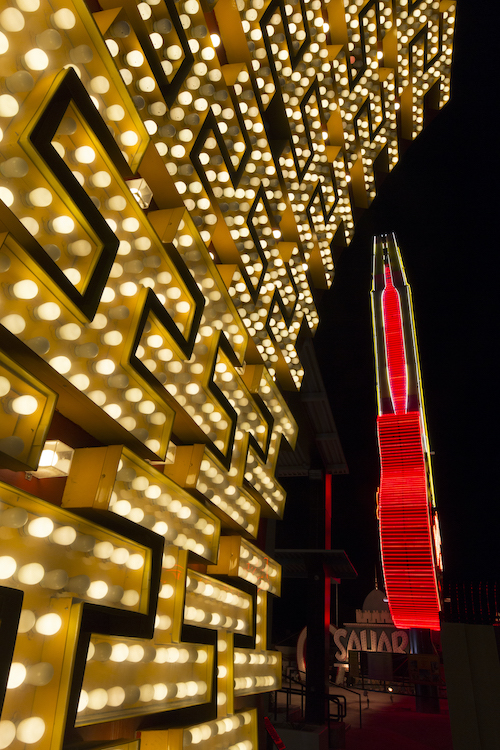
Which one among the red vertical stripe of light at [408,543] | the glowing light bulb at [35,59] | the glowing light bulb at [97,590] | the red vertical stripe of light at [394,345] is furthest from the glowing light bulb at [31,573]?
the red vertical stripe of light at [394,345]

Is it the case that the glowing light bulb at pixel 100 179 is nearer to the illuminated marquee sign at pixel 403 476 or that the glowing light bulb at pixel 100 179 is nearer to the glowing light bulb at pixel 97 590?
the glowing light bulb at pixel 97 590

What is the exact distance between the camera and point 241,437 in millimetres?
3654

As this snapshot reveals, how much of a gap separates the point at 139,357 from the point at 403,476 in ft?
29.3

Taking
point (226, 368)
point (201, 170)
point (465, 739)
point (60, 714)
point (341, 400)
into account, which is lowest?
point (465, 739)

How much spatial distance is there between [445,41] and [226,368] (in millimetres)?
9335

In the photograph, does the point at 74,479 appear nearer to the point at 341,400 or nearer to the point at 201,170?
the point at 201,170

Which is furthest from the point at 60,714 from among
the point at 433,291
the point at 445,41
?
the point at 433,291

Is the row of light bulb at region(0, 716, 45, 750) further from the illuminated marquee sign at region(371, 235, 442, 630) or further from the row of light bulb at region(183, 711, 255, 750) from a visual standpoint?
the illuminated marquee sign at region(371, 235, 442, 630)

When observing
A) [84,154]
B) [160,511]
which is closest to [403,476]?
[160,511]

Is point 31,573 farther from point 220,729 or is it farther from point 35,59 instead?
point 220,729

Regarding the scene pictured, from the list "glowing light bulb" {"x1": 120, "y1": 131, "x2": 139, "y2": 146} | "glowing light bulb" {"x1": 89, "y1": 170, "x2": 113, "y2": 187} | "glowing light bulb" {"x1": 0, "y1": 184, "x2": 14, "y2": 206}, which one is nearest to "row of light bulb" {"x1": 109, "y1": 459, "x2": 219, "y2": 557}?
"glowing light bulb" {"x1": 0, "y1": 184, "x2": 14, "y2": 206}

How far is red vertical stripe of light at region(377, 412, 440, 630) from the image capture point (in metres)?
9.46

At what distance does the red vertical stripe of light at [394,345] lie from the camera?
11102mm

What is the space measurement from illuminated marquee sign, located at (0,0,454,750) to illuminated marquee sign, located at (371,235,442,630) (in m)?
6.25
